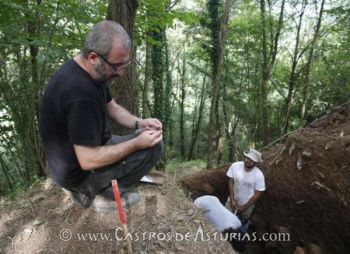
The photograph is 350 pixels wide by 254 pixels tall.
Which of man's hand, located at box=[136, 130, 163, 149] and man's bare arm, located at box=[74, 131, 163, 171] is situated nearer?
man's bare arm, located at box=[74, 131, 163, 171]

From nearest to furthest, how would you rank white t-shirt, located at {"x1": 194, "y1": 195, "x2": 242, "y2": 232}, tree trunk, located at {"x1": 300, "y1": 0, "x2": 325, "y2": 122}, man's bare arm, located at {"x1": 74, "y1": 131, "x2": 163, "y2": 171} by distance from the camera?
1. man's bare arm, located at {"x1": 74, "y1": 131, "x2": 163, "y2": 171}
2. white t-shirt, located at {"x1": 194, "y1": 195, "x2": 242, "y2": 232}
3. tree trunk, located at {"x1": 300, "y1": 0, "x2": 325, "y2": 122}

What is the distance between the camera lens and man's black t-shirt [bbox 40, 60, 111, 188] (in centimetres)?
266

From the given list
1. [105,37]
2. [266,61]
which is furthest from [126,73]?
[266,61]

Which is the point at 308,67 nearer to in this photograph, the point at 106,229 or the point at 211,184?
the point at 211,184

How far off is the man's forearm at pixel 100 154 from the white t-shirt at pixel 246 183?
14.7 feet

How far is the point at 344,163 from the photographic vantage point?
6883mm

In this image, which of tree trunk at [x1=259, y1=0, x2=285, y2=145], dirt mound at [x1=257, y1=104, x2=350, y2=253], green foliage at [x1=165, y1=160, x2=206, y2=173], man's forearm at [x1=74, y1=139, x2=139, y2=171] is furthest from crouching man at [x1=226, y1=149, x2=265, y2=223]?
tree trunk at [x1=259, y1=0, x2=285, y2=145]

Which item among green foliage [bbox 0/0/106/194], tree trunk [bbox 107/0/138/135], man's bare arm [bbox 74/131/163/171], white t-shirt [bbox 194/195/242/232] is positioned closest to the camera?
man's bare arm [bbox 74/131/163/171]

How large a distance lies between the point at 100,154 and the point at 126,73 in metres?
2.69

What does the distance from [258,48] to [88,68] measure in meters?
17.1

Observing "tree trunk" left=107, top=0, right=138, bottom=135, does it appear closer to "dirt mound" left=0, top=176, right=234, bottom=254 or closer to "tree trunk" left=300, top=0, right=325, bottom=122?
"dirt mound" left=0, top=176, right=234, bottom=254

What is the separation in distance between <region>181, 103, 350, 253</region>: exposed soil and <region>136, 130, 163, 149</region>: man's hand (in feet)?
16.9

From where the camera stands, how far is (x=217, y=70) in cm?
1483

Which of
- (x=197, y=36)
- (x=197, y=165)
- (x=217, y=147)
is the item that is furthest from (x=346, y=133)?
(x=197, y=36)
